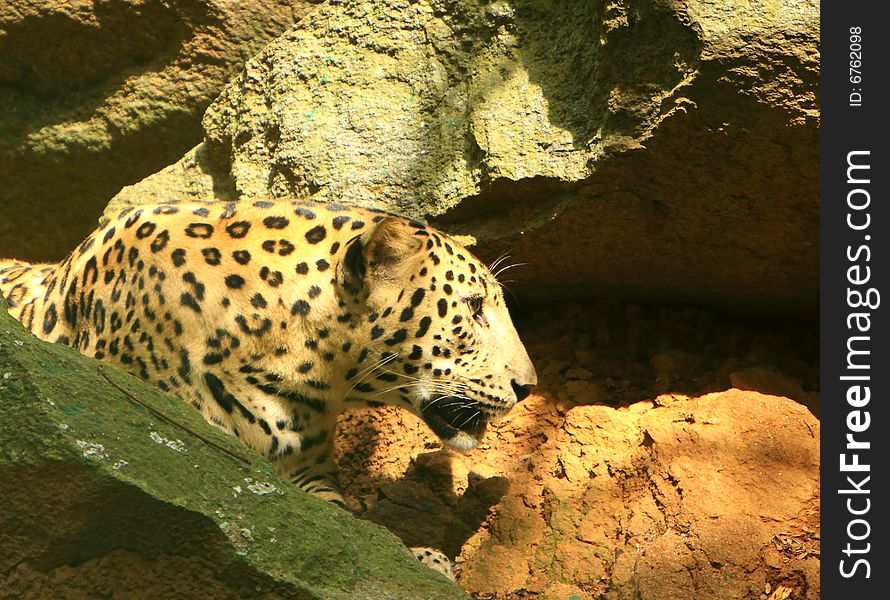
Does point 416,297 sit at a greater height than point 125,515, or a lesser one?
greater

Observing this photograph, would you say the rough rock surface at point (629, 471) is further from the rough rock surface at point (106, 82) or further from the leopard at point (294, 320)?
the rough rock surface at point (106, 82)

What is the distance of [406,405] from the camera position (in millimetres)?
5184

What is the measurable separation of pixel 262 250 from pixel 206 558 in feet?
6.76

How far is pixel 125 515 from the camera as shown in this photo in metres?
3.15

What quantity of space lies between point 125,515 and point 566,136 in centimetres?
322

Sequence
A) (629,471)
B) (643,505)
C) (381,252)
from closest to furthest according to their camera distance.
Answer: (381,252) → (643,505) → (629,471)

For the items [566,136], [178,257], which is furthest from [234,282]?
[566,136]

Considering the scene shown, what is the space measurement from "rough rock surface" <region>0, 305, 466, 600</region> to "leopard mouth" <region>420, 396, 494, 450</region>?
172 cm

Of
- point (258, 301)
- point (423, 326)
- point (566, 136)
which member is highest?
point (566, 136)

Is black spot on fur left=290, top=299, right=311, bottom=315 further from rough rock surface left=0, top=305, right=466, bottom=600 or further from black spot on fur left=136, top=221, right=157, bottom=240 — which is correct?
rough rock surface left=0, top=305, right=466, bottom=600

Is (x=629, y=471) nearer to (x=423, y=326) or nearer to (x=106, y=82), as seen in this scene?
(x=423, y=326)

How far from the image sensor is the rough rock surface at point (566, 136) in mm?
4965

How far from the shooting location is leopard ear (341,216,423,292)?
4.83m

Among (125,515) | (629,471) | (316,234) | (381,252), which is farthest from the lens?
(629,471)
